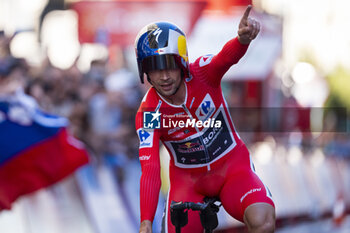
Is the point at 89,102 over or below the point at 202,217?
below

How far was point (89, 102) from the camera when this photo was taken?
9820 millimetres

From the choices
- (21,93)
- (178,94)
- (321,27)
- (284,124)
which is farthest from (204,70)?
(321,27)

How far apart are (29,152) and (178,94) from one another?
475 centimetres

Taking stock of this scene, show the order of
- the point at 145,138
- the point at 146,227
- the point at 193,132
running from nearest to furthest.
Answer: the point at 146,227 → the point at 145,138 → the point at 193,132

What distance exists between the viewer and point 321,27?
19828mm

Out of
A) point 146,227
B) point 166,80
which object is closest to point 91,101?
point 166,80

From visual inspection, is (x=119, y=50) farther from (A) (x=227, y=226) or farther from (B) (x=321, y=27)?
(B) (x=321, y=27)

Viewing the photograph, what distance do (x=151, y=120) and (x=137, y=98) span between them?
5.57m

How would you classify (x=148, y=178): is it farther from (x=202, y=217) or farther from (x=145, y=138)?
(x=202, y=217)

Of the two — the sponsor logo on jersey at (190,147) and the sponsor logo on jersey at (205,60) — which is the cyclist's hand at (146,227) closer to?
the sponsor logo on jersey at (190,147)

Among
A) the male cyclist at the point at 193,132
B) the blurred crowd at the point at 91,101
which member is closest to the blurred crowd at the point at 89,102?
the blurred crowd at the point at 91,101

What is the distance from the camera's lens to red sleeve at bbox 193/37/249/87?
5.01m

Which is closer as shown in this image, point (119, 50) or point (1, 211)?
point (1, 211)

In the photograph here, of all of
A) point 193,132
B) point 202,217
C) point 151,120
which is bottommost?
point 202,217
